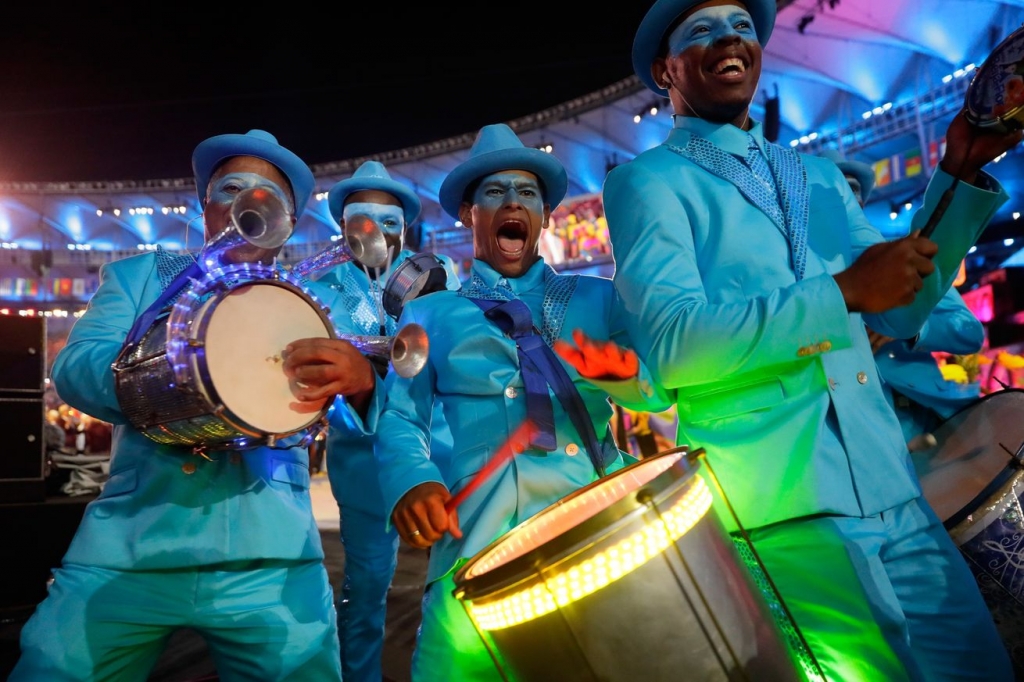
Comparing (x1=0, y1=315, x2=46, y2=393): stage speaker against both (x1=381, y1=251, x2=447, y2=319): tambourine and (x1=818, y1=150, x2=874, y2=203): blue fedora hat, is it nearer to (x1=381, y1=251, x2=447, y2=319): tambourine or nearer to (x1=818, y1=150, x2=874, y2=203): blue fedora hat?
(x1=381, y1=251, x2=447, y2=319): tambourine

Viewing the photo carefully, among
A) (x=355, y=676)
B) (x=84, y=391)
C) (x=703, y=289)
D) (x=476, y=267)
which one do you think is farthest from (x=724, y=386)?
(x=355, y=676)

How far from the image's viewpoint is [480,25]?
17.8 meters

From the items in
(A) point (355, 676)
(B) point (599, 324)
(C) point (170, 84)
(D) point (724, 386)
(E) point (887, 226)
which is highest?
(C) point (170, 84)

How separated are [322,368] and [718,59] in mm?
1381

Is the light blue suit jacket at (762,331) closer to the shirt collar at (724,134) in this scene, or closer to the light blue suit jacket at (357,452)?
the shirt collar at (724,134)

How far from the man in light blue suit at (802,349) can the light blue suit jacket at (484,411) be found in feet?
0.81

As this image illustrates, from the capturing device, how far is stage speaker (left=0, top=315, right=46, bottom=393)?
5.16 m

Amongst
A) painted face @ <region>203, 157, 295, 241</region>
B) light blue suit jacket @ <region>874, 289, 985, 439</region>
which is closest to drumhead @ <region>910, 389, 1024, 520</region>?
light blue suit jacket @ <region>874, 289, 985, 439</region>

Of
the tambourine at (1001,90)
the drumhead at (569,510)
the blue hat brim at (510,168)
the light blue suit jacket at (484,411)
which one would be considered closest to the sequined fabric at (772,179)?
the tambourine at (1001,90)

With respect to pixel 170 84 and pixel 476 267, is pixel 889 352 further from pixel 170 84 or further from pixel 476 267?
pixel 170 84

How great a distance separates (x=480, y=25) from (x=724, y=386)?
1818 cm

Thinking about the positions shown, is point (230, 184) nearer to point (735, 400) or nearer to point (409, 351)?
point (409, 351)

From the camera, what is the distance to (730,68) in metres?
1.86

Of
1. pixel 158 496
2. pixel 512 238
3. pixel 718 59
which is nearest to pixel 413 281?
pixel 512 238
